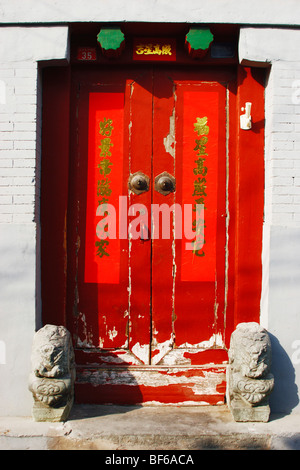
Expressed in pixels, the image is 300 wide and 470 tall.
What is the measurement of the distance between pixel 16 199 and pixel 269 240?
2.06 metres

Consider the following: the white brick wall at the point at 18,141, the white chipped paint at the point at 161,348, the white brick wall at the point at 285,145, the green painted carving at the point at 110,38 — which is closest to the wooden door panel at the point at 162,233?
the white chipped paint at the point at 161,348

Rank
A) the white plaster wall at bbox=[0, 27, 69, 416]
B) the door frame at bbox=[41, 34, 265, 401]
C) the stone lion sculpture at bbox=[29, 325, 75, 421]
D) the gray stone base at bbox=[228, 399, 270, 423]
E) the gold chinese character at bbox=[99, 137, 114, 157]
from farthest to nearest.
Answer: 1. the gold chinese character at bbox=[99, 137, 114, 157]
2. the door frame at bbox=[41, 34, 265, 401]
3. the white plaster wall at bbox=[0, 27, 69, 416]
4. the gray stone base at bbox=[228, 399, 270, 423]
5. the stone lion sculpture at bbox=[29, 325, 75, 421]

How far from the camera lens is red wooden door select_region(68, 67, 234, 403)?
13.1 feet

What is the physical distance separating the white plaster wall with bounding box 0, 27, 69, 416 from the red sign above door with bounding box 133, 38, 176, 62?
23.9 inches

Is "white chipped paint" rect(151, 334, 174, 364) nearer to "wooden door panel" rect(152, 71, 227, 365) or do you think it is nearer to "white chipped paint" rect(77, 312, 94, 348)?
"wooden door panel" rect(152, 71, 227, 365)

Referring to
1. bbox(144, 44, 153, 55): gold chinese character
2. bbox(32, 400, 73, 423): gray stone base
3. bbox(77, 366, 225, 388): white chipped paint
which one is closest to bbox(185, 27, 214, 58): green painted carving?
bbox(144, 44, 153, 55): gold chinese character

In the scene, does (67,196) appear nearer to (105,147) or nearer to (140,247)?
(105,147)

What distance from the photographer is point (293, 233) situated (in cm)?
377

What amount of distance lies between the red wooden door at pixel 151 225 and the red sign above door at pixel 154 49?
0.65 feet

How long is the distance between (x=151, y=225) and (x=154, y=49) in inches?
58.8

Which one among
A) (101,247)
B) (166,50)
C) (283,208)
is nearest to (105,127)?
(166,50)

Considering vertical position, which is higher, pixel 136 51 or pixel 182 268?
pixel 136 51

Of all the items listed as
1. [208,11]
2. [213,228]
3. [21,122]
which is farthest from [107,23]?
[213,228]
